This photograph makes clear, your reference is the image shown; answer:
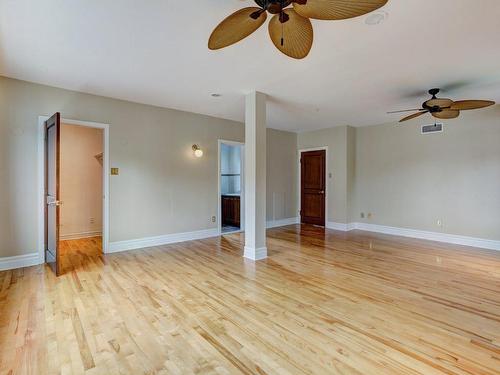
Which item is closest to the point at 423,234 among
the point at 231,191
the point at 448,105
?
the point at 448,105

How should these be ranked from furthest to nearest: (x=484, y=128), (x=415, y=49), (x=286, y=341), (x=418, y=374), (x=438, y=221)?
(x=438, y=221), (x=484, y=128), (x=415, y=49), (x=286, y=341), (x=418, y=374)

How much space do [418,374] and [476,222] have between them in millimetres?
4622

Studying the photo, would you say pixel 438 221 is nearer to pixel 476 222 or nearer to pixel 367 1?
pixel 476 222

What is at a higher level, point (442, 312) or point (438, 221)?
point (438, 221)

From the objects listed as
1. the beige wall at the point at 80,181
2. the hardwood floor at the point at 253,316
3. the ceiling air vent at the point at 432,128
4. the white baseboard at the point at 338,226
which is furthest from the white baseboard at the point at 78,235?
the ceiling air vent at the point at 432,128

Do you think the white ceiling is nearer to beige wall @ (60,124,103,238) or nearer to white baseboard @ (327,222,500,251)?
beige wall @ (60,124,103,238)

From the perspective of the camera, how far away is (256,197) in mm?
4094

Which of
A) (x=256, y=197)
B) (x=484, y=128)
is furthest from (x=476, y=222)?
(x=256, y=197)

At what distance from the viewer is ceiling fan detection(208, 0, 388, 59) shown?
1.53 meters

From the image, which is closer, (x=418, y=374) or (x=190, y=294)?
(x=418, y=374)

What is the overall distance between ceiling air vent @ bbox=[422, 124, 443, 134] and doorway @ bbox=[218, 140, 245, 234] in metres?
3.90

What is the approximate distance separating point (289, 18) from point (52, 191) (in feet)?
12.0

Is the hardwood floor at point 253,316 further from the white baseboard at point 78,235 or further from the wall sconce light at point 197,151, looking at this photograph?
the wall sconce light at point 197,151

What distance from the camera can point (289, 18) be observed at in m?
1.78
